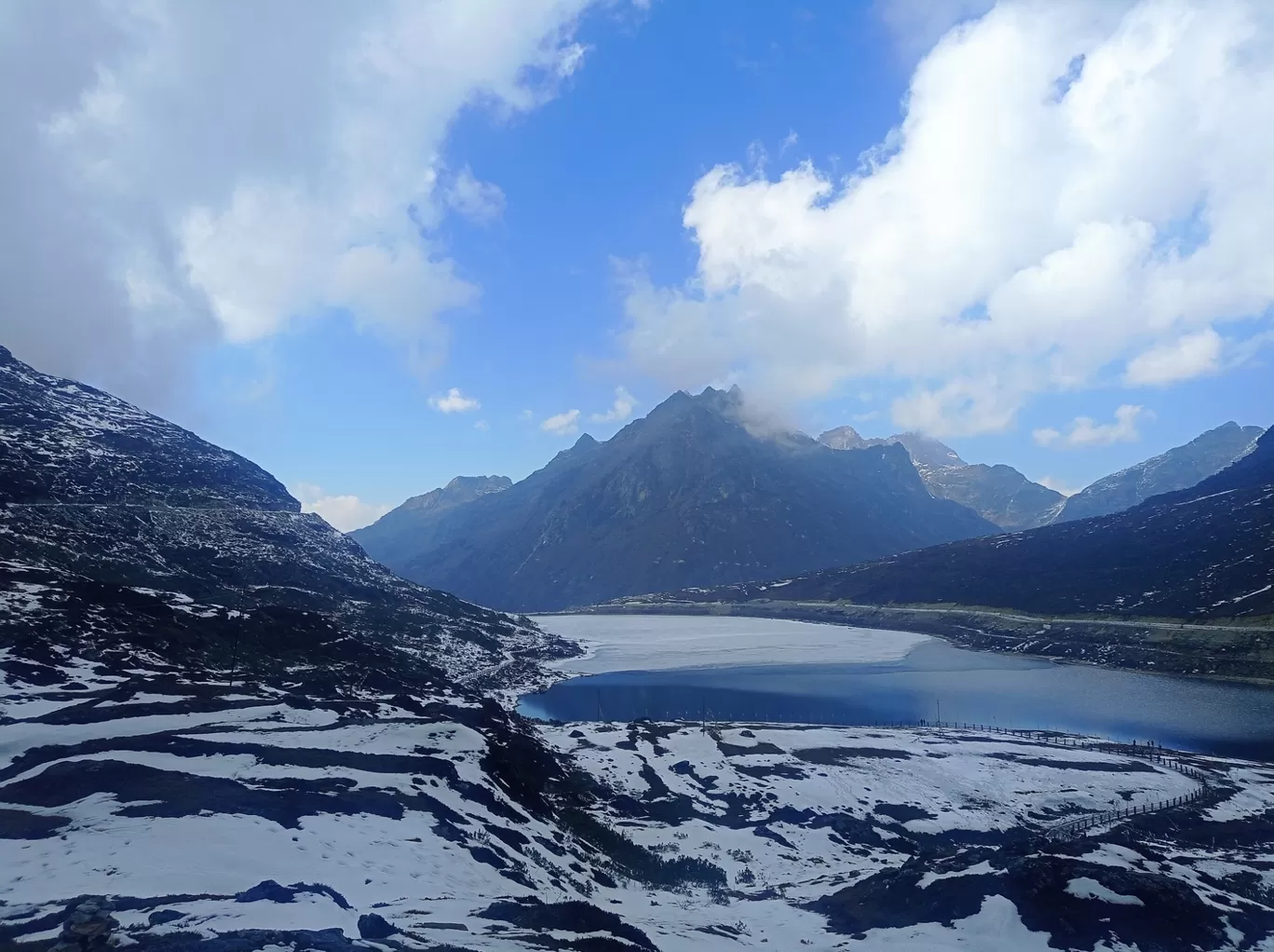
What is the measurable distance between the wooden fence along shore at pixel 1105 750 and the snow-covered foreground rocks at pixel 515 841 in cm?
172

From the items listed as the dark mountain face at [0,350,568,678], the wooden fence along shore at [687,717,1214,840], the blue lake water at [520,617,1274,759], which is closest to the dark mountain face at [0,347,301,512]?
the dark mountain face at [0,350,568,678]

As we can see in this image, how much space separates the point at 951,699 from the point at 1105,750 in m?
36.8

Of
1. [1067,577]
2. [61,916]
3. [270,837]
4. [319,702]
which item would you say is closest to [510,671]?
[319,702]

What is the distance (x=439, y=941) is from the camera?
25109mm

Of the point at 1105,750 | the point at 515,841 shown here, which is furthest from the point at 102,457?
the point at 1105,750

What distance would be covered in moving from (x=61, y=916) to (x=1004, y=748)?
7710cm

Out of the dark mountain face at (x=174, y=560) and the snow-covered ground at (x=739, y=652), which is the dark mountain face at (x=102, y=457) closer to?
the dark mountain face at (x=174, y=560)

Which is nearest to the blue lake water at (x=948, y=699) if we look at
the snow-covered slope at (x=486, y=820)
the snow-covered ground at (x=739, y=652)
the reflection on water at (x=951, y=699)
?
the reflection on water at (x=951, y=699)

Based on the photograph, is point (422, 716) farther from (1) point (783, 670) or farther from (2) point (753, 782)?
(1) point (783, 670)

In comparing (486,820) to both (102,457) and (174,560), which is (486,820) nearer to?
(174,560)

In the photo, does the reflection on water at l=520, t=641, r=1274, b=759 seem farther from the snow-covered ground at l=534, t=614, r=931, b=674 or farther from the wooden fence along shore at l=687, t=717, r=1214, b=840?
the snow-covered ground at l=534, t=614, r=931, b=674

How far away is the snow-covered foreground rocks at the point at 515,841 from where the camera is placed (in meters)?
26.8

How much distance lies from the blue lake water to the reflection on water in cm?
18

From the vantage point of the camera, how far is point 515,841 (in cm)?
3988
